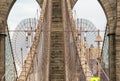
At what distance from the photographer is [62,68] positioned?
25.8m

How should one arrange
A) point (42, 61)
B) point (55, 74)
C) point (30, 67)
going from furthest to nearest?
point (55, 74) < point (42, 61) < point (30, 67)

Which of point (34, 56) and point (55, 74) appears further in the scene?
point (55, 74)

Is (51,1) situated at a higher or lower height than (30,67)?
higher

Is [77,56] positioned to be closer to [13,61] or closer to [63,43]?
[63,43]

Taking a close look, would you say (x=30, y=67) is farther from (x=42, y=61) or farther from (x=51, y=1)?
(x=51, y=1)

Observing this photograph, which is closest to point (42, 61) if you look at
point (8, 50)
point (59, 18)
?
point (59, 18)

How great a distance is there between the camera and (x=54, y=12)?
87.5 ft

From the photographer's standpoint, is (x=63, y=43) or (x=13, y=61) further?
(x=13, y=61)

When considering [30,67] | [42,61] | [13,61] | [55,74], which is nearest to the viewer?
[30,67]

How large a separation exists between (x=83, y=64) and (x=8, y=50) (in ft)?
21.1

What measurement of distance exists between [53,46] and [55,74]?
118 cm

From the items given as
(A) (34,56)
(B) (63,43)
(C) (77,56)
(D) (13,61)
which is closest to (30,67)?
(A) (34,56)

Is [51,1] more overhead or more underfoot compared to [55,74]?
more overhead

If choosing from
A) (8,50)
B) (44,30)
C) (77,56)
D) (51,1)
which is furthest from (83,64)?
(8,50)
